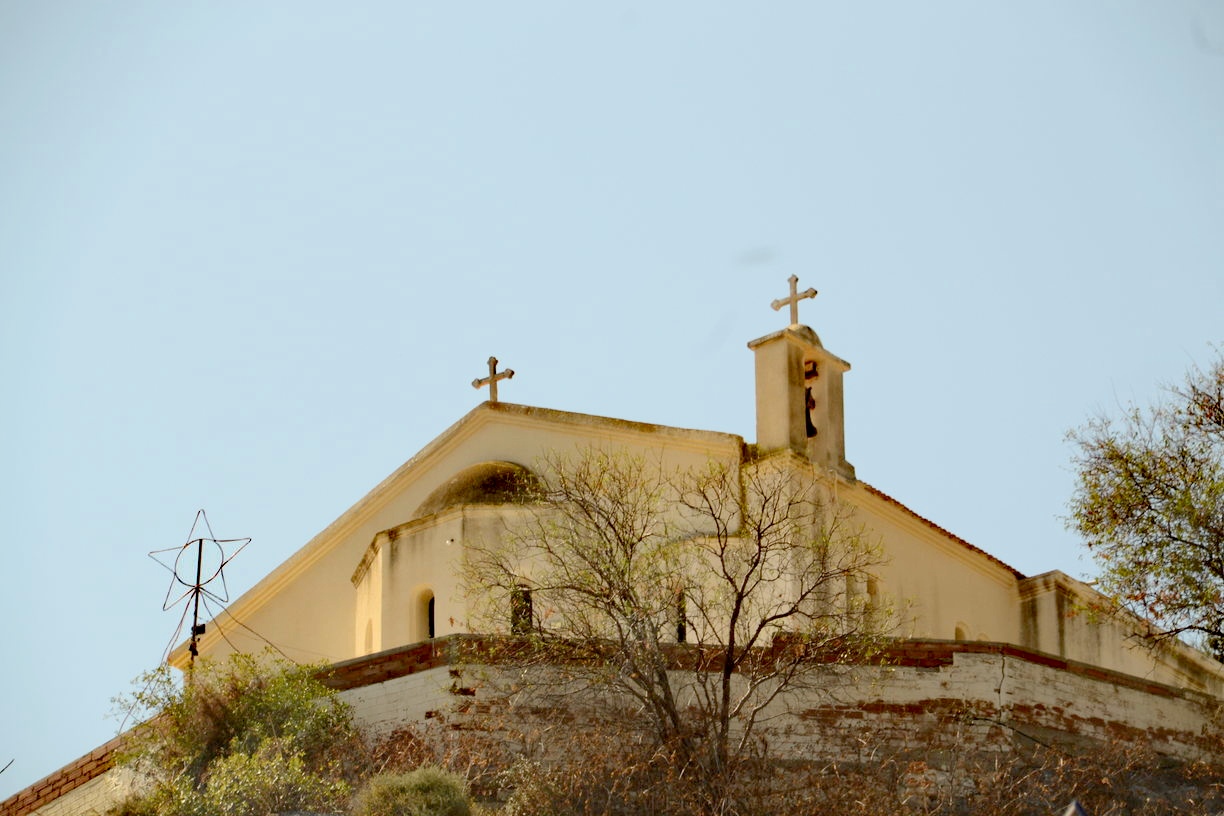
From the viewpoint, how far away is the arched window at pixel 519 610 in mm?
24594

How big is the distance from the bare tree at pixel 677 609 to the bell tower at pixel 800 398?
5.47ft

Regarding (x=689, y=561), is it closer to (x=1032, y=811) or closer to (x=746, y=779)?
(x=746, y=779)

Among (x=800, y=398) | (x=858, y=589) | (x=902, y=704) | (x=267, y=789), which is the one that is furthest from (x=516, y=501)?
(x=267, y=789)

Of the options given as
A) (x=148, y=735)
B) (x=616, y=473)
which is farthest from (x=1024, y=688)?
(x=148, y=735)

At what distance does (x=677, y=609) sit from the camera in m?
24.5

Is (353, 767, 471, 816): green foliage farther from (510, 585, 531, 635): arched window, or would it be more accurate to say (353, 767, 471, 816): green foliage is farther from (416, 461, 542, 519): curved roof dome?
(416, 461, 542, 519): curved roof dome

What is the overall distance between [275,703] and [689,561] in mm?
5997

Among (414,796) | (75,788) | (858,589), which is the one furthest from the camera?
(858,589)

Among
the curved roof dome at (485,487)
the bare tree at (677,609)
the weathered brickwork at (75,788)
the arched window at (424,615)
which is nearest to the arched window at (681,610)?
the bare tree at (677,609)

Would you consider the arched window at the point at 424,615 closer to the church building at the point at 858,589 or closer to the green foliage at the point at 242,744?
the church building at the point at 858,589

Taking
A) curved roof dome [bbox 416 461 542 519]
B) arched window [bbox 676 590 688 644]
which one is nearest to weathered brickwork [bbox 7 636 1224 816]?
arched window [bbox 676 590 688 644]

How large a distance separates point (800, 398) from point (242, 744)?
10.3 metres

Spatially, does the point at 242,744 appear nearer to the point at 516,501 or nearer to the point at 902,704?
the point at 516,501

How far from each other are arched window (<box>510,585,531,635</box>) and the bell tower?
5.19m
